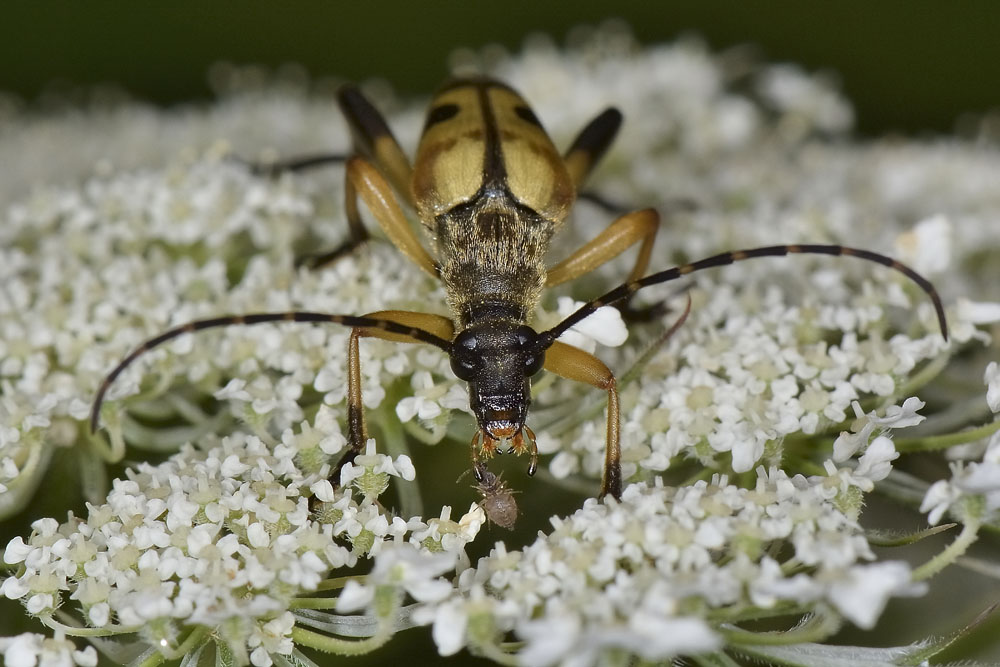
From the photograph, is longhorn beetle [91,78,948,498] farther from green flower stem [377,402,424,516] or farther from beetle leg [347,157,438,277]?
green flower stem [377,402,424,516]

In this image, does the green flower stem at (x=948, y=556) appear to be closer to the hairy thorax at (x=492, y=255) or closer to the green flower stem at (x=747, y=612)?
the green flower stem at (x=747, y=612)

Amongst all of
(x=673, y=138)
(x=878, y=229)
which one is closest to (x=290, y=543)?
(x=878, y=229)

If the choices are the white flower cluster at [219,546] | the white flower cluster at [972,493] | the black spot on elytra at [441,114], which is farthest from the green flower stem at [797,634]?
the black spot on elytra at [441,114]

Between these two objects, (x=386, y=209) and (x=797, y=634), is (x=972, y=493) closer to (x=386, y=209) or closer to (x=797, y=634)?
(x=797, y=634)

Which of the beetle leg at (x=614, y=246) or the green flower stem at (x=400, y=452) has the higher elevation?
the beetle leg at (x=614, y=246)

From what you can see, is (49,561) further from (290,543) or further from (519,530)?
(519,530)

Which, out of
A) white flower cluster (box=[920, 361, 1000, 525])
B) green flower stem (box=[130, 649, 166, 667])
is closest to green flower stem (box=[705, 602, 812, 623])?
white flower cluster (box=[920, 361, 1000, 525])
